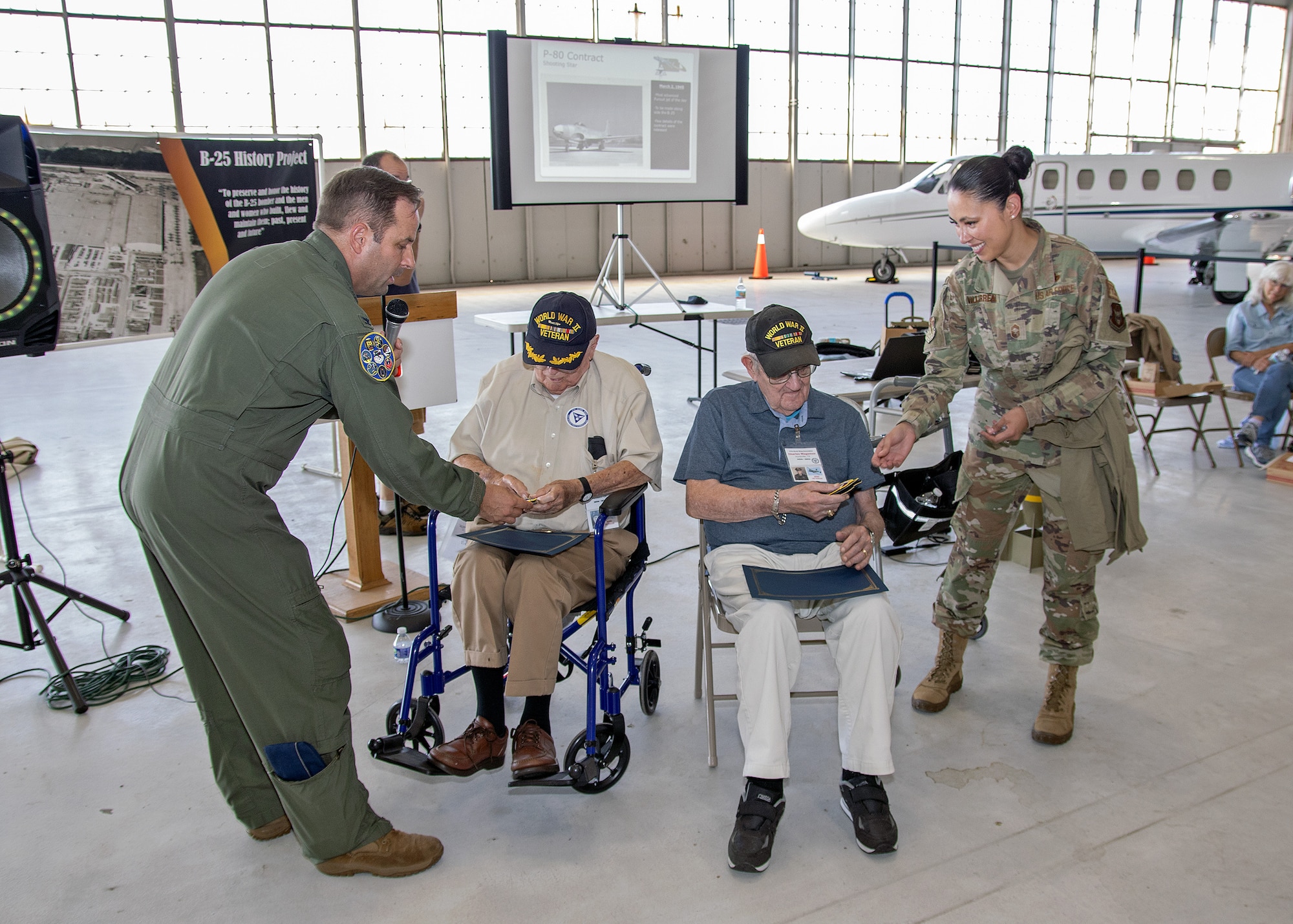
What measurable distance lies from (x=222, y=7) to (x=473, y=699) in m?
15.0

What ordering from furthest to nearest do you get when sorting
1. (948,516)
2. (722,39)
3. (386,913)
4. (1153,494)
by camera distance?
(722,39)
(1153,494)
(948,516)
(386,913)

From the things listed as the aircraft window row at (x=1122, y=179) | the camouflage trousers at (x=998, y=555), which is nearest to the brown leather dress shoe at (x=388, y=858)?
the camouflage trousers at (x=998, y=555)

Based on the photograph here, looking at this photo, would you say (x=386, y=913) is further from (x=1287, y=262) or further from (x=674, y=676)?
(x=1287, y=262)

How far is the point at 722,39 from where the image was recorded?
59.5ft

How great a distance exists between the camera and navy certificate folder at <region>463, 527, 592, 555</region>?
262cm

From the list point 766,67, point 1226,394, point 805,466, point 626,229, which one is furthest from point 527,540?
point 766,67

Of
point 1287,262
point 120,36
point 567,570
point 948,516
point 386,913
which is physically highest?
point 120,36

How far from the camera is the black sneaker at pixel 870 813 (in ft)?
7.66

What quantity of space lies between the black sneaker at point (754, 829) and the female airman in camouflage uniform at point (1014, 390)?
0.89m

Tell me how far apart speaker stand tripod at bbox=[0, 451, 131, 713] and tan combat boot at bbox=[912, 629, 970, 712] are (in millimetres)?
2736

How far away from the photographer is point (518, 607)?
8.46ft

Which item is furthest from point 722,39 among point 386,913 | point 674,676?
point 386,913

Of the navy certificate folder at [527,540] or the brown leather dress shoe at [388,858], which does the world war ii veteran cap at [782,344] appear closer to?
the navy certificate folder at [527,540]

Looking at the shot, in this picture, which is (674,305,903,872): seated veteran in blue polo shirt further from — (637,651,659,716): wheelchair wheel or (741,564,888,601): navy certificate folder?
(637,651,659,716): wheelchair wheel
